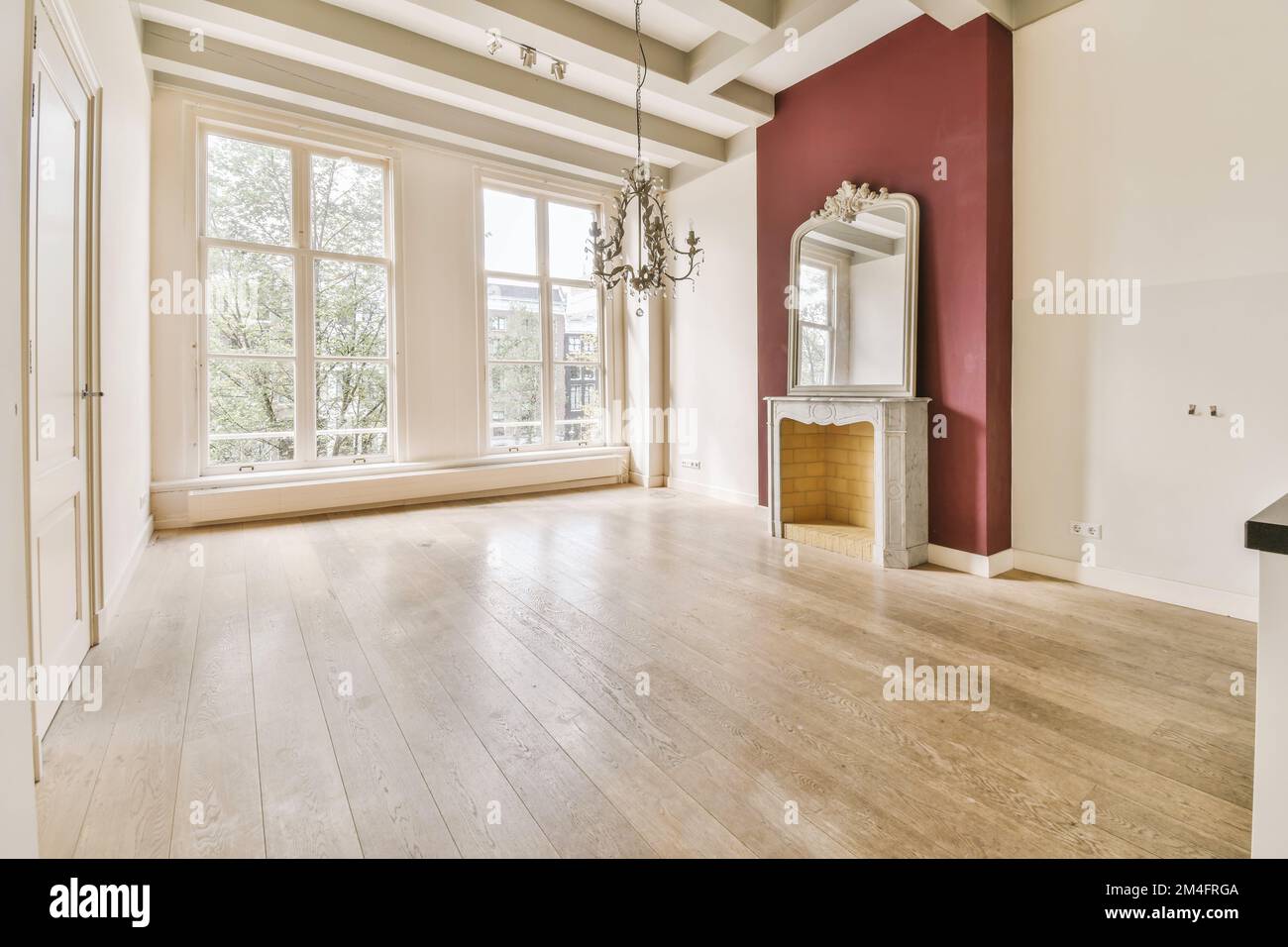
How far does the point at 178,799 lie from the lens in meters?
1.74

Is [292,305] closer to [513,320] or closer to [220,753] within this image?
[513,320]

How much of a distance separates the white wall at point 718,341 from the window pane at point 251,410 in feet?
12.9

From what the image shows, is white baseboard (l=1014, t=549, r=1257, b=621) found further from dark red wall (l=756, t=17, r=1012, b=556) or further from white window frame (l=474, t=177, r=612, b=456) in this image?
white window frame (l=474, t=177, r=612, b=456)

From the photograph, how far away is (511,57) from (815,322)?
3.18m

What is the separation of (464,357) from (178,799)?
212 inches

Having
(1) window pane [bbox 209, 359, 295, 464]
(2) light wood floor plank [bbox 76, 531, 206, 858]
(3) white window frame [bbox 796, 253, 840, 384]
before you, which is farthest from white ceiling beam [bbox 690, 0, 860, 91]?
(2) light wood floor plank [bbox 76, 531, 206, 858]

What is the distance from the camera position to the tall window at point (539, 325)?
6.90m

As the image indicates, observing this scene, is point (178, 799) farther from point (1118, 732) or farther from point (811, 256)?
point (811, 256)

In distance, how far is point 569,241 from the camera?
24.3ft

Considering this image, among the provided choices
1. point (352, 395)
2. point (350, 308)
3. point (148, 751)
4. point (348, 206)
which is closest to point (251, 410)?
point (352, 395)

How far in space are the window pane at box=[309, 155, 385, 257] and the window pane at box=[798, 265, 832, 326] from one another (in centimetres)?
404

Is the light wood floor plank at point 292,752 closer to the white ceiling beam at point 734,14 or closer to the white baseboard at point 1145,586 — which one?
the white baseboard at point 1145,586
